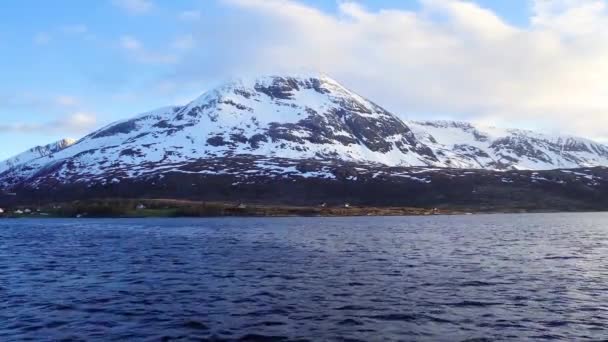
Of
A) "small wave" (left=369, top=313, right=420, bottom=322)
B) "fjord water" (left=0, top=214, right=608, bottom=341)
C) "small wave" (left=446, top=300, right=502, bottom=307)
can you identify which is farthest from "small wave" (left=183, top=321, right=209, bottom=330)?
"small wave" (left=446, top=300, right=502, bottom=307)

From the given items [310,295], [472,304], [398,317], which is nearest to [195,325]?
[310,295]

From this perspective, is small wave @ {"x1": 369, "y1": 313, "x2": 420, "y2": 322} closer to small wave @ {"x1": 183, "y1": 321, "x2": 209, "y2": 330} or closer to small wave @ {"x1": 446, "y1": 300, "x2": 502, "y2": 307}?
small wave @ {"x1": 446, "y1": 300, "x2": 502, "y2": 307}

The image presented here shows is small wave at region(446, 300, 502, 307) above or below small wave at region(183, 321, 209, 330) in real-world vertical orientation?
below

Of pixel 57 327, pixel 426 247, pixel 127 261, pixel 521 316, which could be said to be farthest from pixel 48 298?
pixel 426 247

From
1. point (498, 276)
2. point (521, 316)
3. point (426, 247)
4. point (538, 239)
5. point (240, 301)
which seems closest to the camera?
point (521, 316)

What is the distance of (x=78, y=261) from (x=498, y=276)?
145 feet

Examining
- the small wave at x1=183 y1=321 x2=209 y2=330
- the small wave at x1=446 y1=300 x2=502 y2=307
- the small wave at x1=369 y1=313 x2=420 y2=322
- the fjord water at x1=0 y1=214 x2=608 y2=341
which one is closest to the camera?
the fjord water at x1=0 y1=214 x2=608 y2=341

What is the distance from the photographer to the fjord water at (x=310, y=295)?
31.3 m

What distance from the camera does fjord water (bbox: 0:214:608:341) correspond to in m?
31.3

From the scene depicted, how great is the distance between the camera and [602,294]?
41.2 metres

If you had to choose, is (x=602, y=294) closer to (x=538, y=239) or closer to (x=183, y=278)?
(x=183, y=278)

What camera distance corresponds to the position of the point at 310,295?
41781 millimetres

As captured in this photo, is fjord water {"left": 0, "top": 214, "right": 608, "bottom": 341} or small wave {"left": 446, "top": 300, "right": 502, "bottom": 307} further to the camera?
small wave {"left": 446, "top": 300, "right": 502, "bottom": 307}

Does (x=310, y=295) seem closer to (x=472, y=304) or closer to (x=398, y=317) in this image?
(x=398, y=317)
